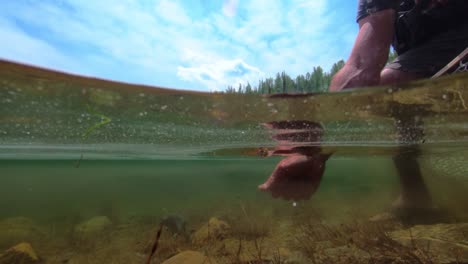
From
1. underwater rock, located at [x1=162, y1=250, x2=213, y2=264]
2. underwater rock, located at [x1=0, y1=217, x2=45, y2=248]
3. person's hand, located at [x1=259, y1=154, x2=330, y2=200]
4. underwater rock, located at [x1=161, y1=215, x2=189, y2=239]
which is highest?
person's hand, located at [x1=259, y1=154, x2=330, y2=200]

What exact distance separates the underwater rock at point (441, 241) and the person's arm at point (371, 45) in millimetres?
2760

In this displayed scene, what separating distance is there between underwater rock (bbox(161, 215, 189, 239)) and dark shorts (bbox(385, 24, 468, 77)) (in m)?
6.12

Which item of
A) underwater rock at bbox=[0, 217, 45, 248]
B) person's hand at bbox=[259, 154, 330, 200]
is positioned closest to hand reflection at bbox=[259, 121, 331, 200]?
person's hand at bbox=[259, 154, 330, 200]

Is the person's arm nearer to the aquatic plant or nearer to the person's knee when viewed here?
the person's knee

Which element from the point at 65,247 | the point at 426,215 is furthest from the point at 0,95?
the point at 426,215

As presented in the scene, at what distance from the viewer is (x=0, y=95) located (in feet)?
16.1

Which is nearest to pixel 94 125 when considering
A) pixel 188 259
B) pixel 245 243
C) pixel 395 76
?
Answer: pixel 188 259

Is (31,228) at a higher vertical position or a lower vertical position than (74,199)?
higher

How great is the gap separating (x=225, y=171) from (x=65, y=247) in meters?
11.5

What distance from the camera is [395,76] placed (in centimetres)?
506

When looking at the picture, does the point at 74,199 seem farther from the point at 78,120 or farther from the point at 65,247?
the point at 78,120

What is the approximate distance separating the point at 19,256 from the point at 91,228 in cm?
277

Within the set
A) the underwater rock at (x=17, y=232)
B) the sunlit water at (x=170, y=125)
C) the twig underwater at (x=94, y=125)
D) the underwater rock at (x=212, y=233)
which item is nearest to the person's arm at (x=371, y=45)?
the sunlit water at (x=170, y=125)

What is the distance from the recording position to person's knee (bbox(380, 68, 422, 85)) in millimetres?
4918
